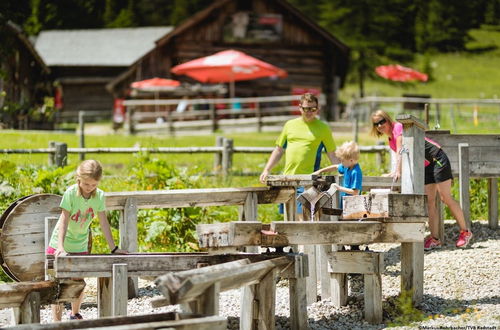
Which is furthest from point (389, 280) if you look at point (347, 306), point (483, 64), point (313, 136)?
point (483, 64)

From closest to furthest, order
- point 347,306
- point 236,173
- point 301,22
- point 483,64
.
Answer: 1. point 347,306
2. point 236,173
3. point 301,22
4. point 483,64

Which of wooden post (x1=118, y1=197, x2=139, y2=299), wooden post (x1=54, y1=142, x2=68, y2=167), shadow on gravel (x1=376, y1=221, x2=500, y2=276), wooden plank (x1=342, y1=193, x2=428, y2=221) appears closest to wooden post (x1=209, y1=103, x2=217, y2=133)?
wooden post (x1=54, y1=142, x2=68, y2=167)

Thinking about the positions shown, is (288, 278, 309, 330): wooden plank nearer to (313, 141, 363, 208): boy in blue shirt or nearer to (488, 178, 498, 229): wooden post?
(313, 141, 363, 208): boy in blue shirt

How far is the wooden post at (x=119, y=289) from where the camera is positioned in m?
6.30

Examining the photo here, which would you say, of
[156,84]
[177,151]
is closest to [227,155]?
[177,151]

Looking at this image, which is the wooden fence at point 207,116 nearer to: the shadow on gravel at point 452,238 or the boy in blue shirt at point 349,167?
the shadow on gravel at point 452,238

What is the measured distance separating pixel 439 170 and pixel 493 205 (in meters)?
1.60

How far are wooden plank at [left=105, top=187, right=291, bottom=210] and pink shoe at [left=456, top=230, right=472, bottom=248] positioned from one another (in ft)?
6.85

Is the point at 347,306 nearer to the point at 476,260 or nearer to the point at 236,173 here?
the point at 476,260

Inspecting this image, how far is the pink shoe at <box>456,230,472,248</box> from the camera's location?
943 centimetres

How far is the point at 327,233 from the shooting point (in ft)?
22.9

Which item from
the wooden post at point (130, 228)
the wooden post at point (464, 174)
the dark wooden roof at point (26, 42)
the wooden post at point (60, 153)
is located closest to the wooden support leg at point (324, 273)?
the wooden post at point (130, 228)

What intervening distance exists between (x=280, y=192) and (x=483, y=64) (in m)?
55.7

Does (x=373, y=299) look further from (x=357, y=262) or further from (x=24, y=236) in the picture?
(x=24, y=236)
